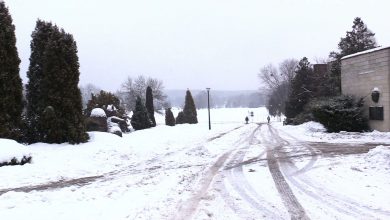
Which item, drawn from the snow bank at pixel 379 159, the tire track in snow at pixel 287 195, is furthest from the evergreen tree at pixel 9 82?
the snow bank at pixel 379 159

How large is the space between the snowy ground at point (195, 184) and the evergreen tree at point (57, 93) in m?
0.85

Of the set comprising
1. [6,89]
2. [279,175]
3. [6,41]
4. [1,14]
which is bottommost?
[279,175]

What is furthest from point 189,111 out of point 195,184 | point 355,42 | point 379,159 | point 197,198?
point 197,198

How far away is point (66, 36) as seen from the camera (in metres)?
18.6

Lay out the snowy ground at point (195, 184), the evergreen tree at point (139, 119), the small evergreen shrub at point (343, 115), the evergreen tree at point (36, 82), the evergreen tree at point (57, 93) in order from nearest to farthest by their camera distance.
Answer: the snowy ground at point (195, 184)
the evergreen tree at point (57, 93)
the evergreen tree at point (36, 82)
the small evergreen shrub at point (343, 115)
the evergreen tree at point (139, 119)

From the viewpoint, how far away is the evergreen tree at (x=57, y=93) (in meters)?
17.7

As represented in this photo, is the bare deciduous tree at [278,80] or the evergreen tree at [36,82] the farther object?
the bare deciduous tree at [278,80]

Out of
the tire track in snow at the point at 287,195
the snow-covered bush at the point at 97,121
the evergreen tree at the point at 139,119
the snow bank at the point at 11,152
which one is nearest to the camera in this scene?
the tire track in snow at the point at 287,195

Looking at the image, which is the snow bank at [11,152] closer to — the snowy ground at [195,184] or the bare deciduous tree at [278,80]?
the snowy ground at [195,184]

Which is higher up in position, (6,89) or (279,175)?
(6,89)

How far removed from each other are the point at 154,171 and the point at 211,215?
603 centimetres

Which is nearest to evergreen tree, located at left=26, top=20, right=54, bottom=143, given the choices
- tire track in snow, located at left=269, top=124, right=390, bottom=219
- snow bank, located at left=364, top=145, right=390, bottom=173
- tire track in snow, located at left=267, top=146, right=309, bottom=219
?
tire track in snow, located at left=267, top=146, right=309, bottom=219

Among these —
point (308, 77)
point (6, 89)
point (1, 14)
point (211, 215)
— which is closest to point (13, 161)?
point (6, 89)

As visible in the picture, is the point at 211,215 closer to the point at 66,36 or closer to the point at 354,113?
the point at 66,36
